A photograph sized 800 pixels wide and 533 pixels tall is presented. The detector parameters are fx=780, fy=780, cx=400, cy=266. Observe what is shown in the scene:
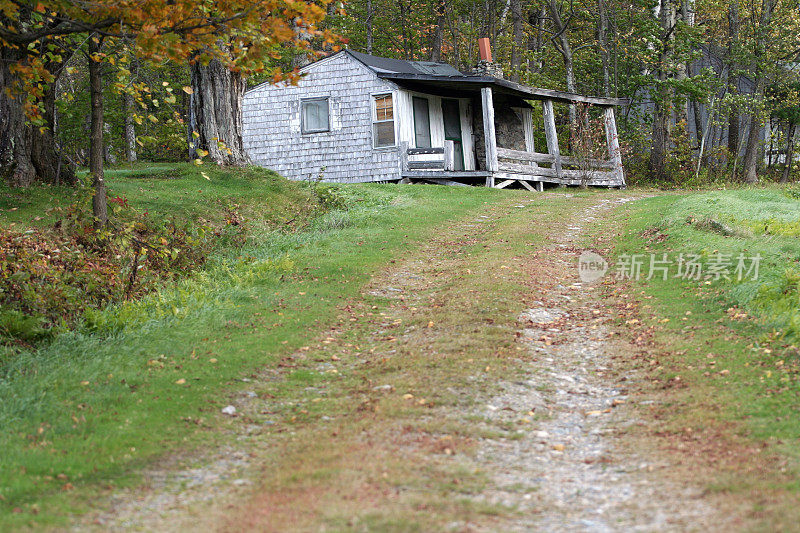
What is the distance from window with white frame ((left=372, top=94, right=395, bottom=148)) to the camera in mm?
25922

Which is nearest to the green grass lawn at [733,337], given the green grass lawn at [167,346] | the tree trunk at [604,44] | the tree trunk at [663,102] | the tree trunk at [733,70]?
the green grass lawn at [167,346]

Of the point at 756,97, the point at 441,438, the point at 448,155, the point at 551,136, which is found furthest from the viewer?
the point at 756,97

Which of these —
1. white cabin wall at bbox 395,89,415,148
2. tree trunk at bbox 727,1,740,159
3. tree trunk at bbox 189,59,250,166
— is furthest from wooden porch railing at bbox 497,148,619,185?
tree trunk at bbox 189,59,250,166

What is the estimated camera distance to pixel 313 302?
408 inches

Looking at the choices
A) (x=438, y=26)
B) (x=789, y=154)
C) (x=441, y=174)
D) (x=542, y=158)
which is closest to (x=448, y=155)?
(x=441, y=174)

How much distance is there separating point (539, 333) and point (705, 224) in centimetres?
644

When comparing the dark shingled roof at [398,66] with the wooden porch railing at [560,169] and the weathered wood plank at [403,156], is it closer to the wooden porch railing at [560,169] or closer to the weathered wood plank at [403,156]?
the weathered wood plank at [403,156]

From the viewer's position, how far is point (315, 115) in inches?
1062

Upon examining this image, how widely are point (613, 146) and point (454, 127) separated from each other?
230 inches

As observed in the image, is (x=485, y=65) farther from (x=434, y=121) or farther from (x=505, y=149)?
(x=505, y=149)

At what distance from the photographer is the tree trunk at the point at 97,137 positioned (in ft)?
36.7

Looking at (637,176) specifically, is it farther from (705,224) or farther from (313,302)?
(313,302)

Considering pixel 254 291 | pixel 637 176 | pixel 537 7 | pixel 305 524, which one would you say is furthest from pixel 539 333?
pixel 537 7

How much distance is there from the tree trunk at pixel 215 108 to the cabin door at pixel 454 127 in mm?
10171
